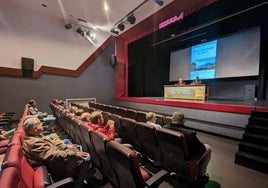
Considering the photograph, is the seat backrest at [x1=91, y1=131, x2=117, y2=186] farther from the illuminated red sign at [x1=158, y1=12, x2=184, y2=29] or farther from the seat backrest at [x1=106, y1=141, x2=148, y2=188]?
the illuminated red sign at [x1=158, y1=12, x2=184, y2=29]

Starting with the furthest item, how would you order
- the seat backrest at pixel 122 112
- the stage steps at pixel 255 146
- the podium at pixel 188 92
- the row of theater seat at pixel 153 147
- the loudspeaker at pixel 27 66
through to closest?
the loudspeaker at pixel 27 66 < the podium at pixel 188 92 < the seat backrest at pixel 122 112 < the stage steps at pixel 255 146 < the row of theater seat at pixel 153 147

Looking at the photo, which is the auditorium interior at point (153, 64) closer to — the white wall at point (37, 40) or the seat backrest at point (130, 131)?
the white wall at point (37, 40)

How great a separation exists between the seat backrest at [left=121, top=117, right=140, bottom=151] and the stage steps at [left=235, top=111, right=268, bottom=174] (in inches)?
65.0

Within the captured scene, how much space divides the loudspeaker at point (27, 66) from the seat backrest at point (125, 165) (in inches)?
251

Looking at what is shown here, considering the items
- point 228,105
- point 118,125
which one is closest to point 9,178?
point 118,125

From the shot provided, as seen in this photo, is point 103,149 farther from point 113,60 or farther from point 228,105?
point 113,60

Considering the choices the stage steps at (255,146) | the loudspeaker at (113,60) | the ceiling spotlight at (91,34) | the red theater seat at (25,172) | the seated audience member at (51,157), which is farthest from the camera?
the loudspeaker at (113,60)

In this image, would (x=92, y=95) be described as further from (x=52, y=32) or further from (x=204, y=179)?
(x=204, y=179)

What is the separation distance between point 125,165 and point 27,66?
21.8 ft

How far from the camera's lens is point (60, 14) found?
22.1 ft

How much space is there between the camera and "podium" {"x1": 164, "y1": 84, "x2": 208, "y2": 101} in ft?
17.4

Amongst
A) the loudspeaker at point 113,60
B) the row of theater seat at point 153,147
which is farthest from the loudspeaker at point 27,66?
the row of theater seat at point 153,147

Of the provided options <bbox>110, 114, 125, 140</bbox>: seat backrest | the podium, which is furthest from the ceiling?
<bbox>110, 114, 125, 140</bbox>: seat backrest

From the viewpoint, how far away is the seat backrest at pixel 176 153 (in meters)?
1.73
